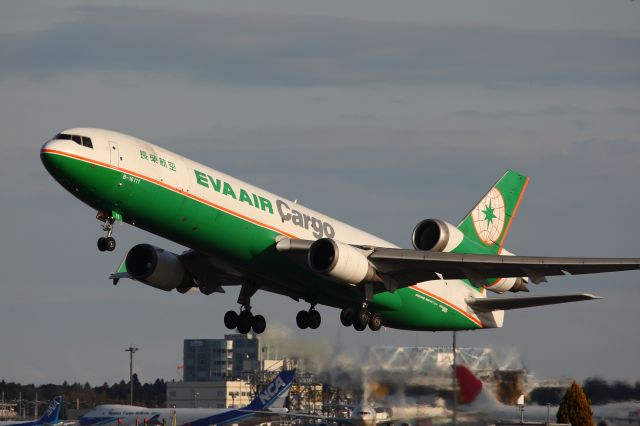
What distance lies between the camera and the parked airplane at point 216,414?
2655 inches

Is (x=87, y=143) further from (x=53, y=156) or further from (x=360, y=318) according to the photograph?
(x=360, y=318)

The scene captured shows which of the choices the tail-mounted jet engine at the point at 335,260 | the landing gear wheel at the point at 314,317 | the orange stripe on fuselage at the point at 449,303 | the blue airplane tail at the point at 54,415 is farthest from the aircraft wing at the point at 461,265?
the blue airplane tail at the point at 54,415

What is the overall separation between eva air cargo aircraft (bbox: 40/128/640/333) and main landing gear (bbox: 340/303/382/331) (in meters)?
0.05

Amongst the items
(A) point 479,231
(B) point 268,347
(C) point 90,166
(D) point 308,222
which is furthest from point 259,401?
(C) point 90,166

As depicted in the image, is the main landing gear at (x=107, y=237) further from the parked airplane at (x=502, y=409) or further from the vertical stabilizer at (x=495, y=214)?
the vertical stabilizer at (x=495, y=214)

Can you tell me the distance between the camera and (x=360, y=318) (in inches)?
1848

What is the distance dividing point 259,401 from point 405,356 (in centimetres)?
2312

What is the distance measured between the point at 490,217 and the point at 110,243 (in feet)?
68.4

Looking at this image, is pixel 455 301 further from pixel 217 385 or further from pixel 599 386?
pixel 217 385

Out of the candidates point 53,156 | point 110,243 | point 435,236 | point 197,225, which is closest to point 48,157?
point 53,156

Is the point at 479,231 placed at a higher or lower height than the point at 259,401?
higher

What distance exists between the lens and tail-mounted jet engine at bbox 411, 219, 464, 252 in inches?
1925

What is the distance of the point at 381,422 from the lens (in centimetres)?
4369

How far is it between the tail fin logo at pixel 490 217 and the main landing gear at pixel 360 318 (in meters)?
8.93
